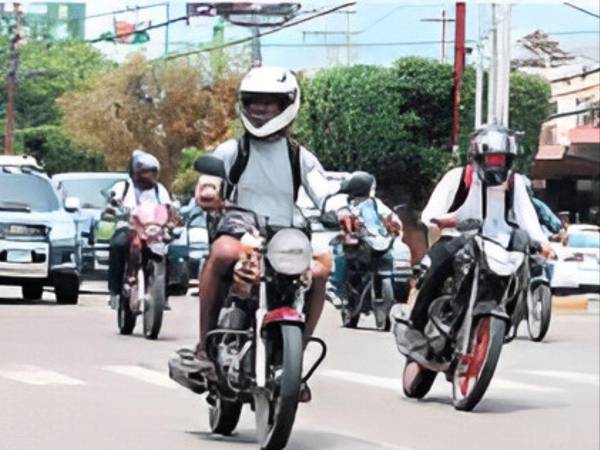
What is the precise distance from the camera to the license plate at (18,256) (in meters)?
3.41

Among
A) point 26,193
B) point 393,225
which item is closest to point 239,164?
point 393,225

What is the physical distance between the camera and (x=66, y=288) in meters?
3.81

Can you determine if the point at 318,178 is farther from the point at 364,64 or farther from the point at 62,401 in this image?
the point at 62,401

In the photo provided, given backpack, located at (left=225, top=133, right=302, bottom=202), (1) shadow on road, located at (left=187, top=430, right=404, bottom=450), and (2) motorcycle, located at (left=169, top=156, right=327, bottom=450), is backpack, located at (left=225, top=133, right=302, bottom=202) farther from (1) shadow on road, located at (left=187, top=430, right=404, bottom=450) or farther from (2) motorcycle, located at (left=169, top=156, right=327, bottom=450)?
(1) shadow on road, located at (left=187, top=430, right=404, bottom=450)

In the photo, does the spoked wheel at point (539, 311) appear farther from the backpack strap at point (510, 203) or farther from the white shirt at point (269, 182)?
the white shirt at point (269, 182)

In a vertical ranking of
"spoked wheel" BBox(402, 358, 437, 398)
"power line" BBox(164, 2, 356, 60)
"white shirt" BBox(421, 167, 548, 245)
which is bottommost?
"spoked wheel" BBox(402, 358, 437, 398)

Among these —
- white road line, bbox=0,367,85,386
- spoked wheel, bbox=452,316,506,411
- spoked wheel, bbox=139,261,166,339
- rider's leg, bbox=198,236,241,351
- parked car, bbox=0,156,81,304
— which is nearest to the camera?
parked car, bbox=0,156,81,304

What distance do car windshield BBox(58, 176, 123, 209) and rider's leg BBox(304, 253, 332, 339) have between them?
18.3 inches

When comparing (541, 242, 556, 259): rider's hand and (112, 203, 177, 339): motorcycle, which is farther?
(541, 242, 556, 259): rider's hand

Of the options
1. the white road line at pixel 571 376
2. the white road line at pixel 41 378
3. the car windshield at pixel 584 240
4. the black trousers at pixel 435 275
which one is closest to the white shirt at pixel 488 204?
the black trousers at pixel 435 275

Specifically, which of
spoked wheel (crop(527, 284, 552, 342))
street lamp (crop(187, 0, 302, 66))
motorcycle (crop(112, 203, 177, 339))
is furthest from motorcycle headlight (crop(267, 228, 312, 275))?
spoked wheel (crop(527, 284, 552, 342))

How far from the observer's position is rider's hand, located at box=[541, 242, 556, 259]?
5.25 meters

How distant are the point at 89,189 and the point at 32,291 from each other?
1.42 feet

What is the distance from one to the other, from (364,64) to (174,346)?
6.63 ft
